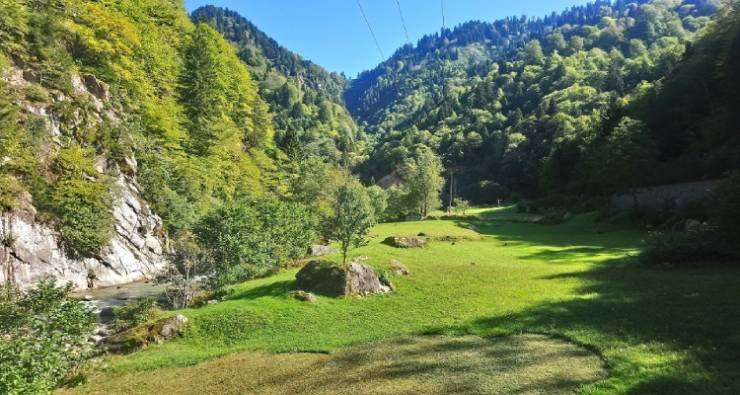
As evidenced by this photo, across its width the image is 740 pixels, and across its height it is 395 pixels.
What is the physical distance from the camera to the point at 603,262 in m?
25.1

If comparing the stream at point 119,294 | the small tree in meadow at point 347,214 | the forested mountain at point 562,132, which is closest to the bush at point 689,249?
the small tree in meadow at point 347,214

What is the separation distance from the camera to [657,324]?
40.8 ft

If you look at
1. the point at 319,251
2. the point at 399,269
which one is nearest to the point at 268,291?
the point at 399,269

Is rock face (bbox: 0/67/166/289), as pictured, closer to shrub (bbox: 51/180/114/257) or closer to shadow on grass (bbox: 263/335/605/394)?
shrub (bbox: 51/180/114/257)

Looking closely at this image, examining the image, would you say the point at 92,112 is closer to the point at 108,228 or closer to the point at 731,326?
the point at 108,228

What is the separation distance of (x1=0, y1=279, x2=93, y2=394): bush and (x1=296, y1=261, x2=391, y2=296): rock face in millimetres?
9686

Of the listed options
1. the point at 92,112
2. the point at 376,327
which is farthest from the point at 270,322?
the point at 92,112

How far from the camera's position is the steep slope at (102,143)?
3188cm

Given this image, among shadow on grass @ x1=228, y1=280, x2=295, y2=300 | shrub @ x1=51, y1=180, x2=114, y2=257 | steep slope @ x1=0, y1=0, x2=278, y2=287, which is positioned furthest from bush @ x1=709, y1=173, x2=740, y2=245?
shrub @ x1=51, y1=180, x2=114, y2=257

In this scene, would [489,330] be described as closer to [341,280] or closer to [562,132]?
[341,280]

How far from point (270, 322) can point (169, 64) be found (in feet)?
187

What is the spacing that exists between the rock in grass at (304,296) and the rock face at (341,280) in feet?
2.57

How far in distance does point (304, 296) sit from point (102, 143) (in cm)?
3222

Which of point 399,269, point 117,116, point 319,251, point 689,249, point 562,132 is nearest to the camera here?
point 689,249
